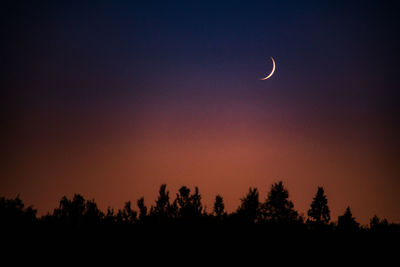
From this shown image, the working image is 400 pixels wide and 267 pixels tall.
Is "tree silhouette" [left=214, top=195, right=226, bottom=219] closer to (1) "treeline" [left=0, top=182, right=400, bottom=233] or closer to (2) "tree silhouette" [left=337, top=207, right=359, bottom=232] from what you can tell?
A: (1) "treeline" [left=0, top=182, right=400, bottom=233]

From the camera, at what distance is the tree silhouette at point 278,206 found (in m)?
70.6

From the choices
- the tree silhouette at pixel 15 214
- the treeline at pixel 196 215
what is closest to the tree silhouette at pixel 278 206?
the treeline at pixel 196 215

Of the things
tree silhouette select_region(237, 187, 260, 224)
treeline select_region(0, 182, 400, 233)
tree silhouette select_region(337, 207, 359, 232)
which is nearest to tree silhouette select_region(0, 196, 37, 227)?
treeline select_region(0, 182, 400, 233)

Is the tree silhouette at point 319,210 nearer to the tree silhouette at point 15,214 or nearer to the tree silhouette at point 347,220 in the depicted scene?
the tree silhouette at point 347,220

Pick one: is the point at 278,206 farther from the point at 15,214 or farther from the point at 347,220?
the point at 15,214

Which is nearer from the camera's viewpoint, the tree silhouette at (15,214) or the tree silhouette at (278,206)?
the tree silhouette at (15,214)

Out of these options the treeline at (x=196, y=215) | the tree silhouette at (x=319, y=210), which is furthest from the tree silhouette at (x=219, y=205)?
the tree silhouette at (x=319, y=210)

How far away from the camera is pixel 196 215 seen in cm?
7175

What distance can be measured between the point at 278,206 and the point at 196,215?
57.6 feet

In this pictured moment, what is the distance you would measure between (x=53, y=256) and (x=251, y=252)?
21.2 meters

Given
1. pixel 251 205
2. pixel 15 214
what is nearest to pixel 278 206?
pixel 251 205

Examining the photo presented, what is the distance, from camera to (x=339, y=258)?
122ft

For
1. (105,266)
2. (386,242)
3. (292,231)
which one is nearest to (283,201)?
(292,231)

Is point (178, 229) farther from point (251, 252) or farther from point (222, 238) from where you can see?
point (251, 252)
